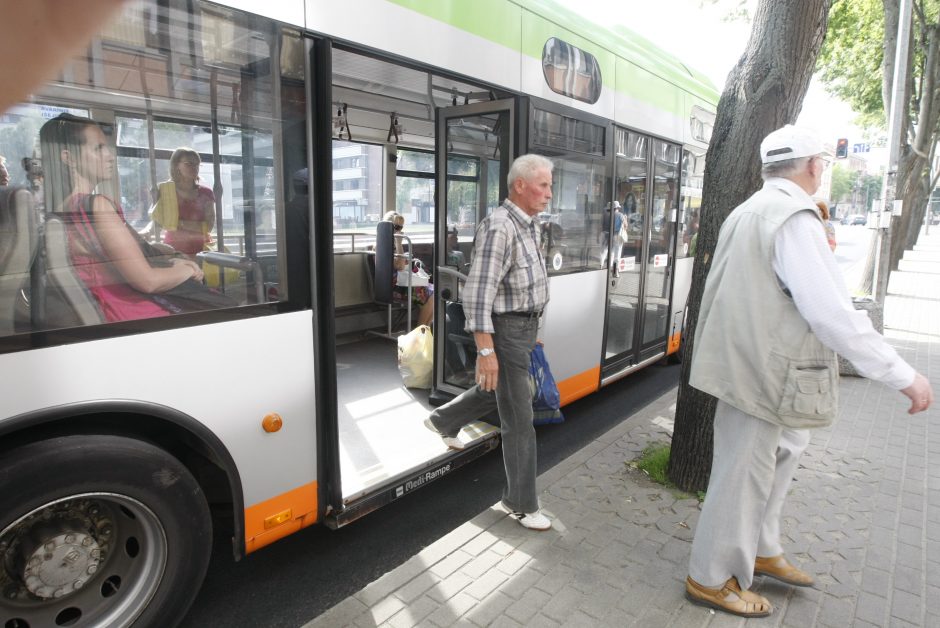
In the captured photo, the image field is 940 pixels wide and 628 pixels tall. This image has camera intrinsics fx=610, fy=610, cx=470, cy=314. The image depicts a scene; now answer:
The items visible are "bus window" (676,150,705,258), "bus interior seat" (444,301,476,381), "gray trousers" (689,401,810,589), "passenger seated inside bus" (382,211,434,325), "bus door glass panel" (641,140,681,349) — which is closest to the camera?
"gray trousers" (689,401,810,589)

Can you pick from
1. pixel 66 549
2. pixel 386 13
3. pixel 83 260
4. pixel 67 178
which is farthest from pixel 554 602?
pixel 386 13

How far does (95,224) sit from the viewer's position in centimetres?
211

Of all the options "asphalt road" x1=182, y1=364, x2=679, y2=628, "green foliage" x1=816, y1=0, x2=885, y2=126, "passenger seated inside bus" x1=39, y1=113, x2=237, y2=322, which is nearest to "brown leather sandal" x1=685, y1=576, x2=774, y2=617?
"asphalt road" x1=182, y1=364, x2=679, y2=628

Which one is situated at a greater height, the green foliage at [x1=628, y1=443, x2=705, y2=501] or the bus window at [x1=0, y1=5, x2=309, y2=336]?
the bus window at [x1=0, y1=5, x2=309, y2=336]

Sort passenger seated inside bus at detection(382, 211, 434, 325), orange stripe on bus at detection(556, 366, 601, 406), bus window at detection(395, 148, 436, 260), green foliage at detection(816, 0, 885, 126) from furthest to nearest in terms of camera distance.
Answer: green foliage at detection(816, 0, 885, 126) → bus window at detection(395, 148, 436, 260) → passenger seated inside bus at detection(382, 211, 434, 325) → orange stripe on bus at detection(556, 366, 601, 406)

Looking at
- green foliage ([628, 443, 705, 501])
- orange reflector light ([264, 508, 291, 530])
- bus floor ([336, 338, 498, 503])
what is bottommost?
green foliage ([628, 443, 705, 501])

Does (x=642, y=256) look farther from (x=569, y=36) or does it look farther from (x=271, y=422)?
(x=271, y=422)

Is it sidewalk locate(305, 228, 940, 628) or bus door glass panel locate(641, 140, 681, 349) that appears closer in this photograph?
sidewalk locate(305, 228, 940, 628)

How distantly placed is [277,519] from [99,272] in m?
1.27

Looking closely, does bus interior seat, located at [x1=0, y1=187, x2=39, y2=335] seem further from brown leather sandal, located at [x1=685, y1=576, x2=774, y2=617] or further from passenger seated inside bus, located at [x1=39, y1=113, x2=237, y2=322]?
brown leather sandal, located at [x1=685, y1=576, x2=774, y2=617]

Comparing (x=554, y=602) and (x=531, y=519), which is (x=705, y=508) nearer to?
(x=554, y=602)

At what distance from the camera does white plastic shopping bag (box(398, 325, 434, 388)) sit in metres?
5.16

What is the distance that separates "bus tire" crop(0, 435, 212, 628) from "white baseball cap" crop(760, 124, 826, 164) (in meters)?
2.62

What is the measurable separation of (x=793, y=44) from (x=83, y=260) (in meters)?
3.61
